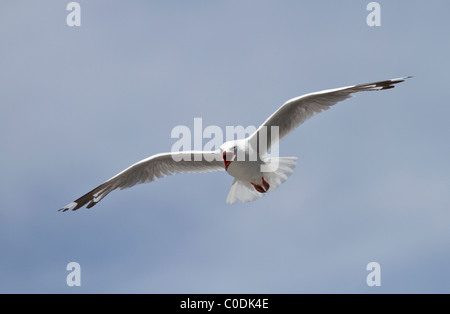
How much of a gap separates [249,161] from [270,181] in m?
0.83

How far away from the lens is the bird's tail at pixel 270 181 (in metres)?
9.74

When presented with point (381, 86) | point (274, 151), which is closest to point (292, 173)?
point (274, 151)

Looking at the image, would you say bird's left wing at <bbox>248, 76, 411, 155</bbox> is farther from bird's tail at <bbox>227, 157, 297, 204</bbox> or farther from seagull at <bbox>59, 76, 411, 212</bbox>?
bird's tail at <bbox>227, 157, 297, 204</bbox>

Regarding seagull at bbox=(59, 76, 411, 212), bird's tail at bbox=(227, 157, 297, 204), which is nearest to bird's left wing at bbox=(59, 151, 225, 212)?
seagull at bbox=(59, 76, 411, 212)

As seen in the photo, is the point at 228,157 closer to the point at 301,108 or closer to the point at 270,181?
the point at 270,181

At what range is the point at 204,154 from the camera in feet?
32.0

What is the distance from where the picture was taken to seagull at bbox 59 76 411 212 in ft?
29.8

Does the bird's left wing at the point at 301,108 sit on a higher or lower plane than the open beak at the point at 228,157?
higher

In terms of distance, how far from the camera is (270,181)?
32.7 ft

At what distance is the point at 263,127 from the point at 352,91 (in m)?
1.43

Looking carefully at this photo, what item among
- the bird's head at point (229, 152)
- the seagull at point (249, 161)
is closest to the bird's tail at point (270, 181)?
the seagull at point (249, 161)

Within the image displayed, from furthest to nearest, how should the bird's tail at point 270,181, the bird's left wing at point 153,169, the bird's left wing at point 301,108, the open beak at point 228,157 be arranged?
the bird's left wing at point 153,169 < the bird's tail at point 270,181 < the open beak at point 228,157 < the bird's left wing at point 301,108

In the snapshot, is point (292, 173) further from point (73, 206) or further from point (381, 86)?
point (73, 206)

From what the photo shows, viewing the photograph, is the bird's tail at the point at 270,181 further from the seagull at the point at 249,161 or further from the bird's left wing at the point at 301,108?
the bird's left wing at the point at 301,108
